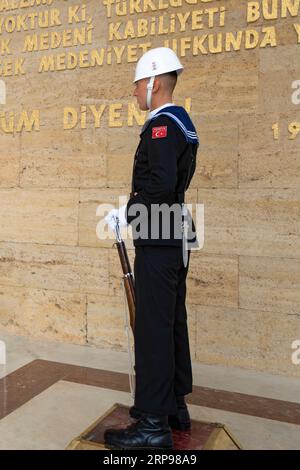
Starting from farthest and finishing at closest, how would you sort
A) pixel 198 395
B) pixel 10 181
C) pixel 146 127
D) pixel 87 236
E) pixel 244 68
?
pixel 10 181 → pixel 87 236 → pixel 244 68 → pixel 198 395 → pixel 146 127

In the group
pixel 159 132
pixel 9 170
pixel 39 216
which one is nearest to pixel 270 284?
pixel 159 132

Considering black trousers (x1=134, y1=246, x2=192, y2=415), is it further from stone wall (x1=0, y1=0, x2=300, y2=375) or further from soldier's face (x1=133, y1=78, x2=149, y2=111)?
stone wall (x1=0, y1=0, x2=300, y2=375)

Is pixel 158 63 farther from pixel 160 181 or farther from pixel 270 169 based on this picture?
pixel 270 169

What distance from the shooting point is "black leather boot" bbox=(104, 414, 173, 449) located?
2102 mm

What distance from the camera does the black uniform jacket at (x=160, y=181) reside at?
200cm

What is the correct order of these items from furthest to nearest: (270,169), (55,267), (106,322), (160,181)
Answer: (55,267)
(106,322)
(270,169)
(160,181)

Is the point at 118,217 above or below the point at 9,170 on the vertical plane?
below

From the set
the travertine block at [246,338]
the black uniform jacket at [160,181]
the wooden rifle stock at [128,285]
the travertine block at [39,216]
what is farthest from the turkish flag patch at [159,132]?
the travertine block at [39,216]

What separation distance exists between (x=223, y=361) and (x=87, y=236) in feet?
4.62

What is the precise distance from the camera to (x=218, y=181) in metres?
3.43

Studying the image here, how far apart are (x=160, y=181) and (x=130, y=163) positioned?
1.74 meters

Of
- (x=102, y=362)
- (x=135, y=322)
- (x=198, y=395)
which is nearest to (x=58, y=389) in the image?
(x=102, y=362)

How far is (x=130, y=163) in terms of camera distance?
3.68 metres

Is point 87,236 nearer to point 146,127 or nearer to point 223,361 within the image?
point 223,361
